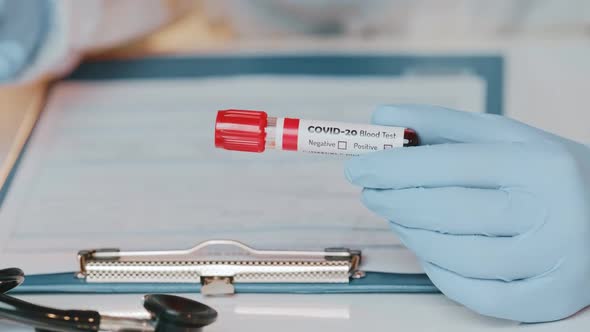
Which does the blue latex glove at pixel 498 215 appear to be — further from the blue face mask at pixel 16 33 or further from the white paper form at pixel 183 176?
the blue face mask at pixel 16 33

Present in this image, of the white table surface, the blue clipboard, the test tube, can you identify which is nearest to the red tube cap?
the test tube

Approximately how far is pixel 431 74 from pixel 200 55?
220 millimetres

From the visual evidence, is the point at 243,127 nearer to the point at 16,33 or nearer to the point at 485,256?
the point at 485,256

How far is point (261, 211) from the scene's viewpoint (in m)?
0.62

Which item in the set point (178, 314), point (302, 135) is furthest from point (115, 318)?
point (302, 135)

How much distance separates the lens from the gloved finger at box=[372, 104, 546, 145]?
21.0 inches

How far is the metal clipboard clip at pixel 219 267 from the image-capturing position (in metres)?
0.55

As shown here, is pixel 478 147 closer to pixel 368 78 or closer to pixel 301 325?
pixel 301 325

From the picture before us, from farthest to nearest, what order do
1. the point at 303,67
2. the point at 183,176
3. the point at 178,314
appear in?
the point at 303,67 → the point at 183,176 → the point at 178,314

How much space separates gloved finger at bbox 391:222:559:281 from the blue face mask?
39 cm

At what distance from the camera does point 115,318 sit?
471mm

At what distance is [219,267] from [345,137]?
0.38ft

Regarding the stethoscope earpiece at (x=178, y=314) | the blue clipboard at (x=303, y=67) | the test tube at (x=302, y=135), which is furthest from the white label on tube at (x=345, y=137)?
the blue clipboard at (x=303, y=67)

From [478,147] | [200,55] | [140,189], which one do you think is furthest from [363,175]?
[200,55]
